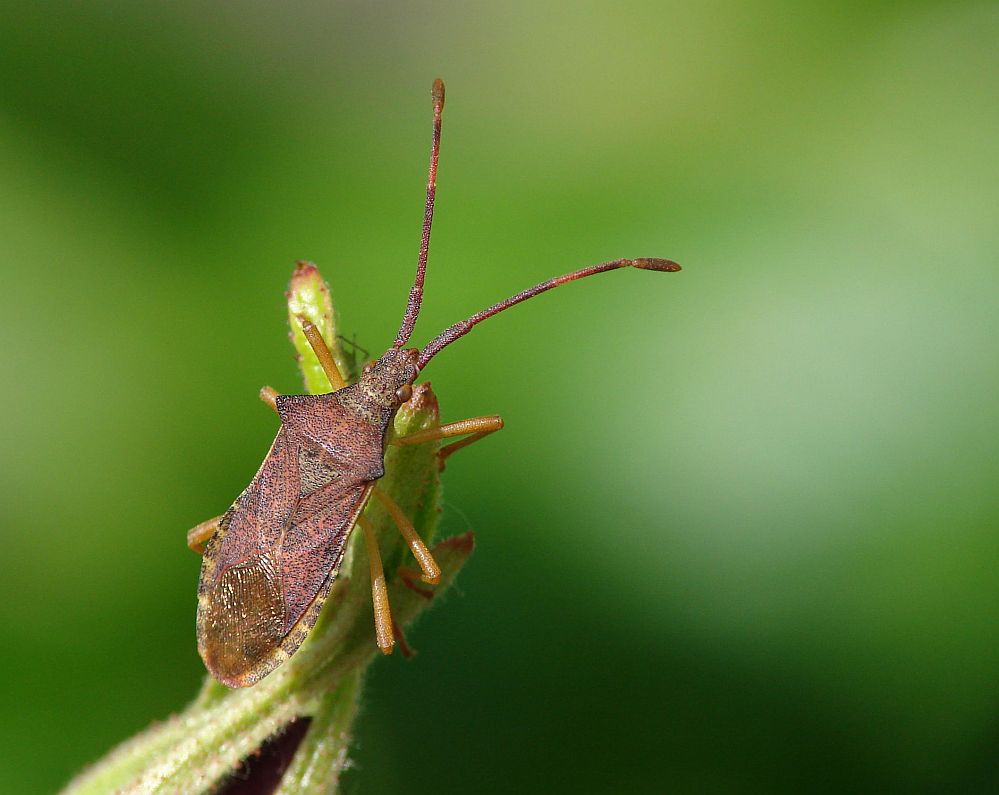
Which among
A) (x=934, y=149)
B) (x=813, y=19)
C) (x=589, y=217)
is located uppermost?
(x=813, y=19)

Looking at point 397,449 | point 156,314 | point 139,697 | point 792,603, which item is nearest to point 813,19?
point 792,603

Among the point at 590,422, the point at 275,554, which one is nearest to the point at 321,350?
the point at 275,554

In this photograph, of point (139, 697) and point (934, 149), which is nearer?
point (139, 697)

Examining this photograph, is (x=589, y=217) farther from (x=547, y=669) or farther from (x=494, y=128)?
(x=547, y=669)

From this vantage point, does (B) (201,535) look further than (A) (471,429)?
No

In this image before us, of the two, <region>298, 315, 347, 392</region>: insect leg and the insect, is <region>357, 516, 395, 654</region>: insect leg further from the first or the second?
<region>298, 315, 347, 392</region>: insect leg

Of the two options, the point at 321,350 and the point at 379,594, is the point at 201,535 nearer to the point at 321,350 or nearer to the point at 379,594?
the point at 321,350

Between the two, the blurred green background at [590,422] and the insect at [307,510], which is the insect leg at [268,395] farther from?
the blurred green background at [590,422]
